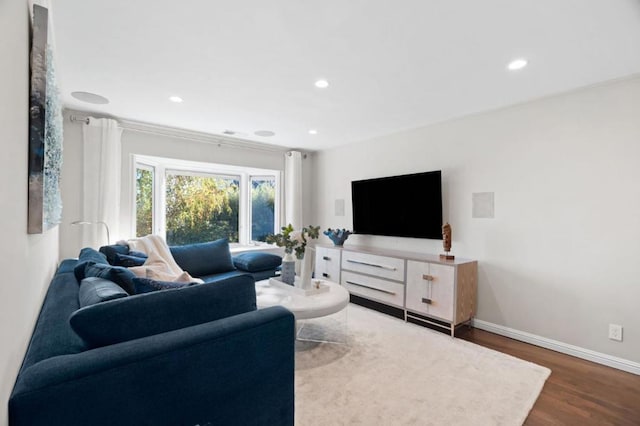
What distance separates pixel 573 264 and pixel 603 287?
26 cm

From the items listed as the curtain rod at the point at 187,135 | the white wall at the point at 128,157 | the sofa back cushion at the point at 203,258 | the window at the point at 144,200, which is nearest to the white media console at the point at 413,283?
the sofa back cushion at the point at 203,258

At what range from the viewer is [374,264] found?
379 cm

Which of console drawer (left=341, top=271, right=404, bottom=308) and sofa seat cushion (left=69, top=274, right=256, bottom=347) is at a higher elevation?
sofa seat cushion (left=69, top=274, right=256, bottom=347)

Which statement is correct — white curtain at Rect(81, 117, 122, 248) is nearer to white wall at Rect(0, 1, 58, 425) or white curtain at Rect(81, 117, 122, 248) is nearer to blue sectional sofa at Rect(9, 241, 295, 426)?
blue sectional sofa at Rect(9, 241, 295, 426)

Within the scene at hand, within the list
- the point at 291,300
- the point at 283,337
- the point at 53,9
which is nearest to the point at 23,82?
the point at 53,9

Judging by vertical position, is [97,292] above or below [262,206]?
below

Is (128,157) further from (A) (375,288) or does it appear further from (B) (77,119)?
(A) (375,288)

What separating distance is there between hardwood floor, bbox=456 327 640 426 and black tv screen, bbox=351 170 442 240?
4.83ft

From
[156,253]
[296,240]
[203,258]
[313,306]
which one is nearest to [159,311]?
[313,306]

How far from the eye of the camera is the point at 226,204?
502cm

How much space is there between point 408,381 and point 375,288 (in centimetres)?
161

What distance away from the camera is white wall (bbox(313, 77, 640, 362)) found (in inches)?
96.7

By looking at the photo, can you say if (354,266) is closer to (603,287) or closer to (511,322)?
(511,322)

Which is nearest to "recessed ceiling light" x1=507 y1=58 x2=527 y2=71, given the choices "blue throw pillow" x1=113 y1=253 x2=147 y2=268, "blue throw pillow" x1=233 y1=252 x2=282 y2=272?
"blue throw pillow" x1=233 y1=252 x2=282 y2=272
